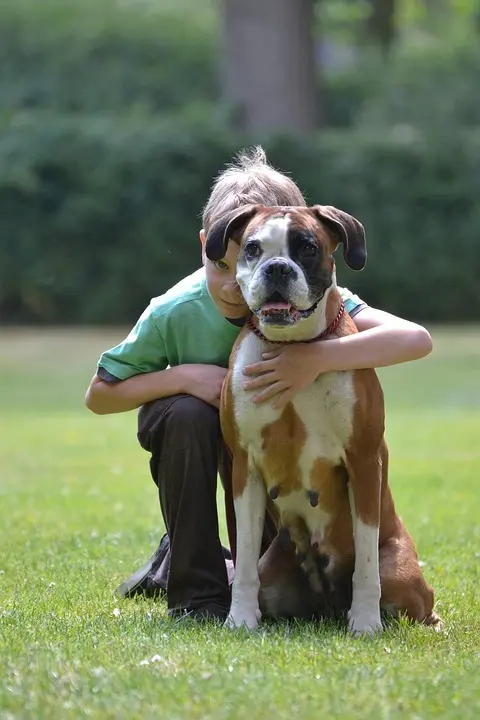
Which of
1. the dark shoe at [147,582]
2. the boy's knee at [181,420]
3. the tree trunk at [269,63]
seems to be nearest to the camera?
the boy's knee at [181,420]

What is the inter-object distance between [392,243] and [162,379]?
16.8 m

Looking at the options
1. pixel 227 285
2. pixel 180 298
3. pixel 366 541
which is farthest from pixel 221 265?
pixel 366 541

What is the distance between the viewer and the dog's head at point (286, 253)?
4328 mm

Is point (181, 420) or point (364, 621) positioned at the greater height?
point (181, 420)

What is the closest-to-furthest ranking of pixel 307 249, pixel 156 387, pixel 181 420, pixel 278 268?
pixel 278 268 < pixel 307 249 < pixel 181 420 < pixel 156 387

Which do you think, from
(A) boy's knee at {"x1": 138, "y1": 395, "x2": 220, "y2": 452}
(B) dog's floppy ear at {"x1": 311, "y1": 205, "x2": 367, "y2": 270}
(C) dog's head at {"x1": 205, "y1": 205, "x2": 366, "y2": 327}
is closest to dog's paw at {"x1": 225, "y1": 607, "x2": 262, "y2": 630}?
(A) boy's knee at {"x1": 138, "y1": 395, "x2": 220, "y2": 452}

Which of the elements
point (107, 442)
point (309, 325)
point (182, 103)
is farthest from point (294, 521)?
point (182, 103)

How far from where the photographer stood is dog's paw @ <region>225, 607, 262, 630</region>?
4.67 m

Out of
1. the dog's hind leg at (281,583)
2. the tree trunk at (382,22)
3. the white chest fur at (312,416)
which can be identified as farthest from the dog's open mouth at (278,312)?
the tree trunk at (382,22)

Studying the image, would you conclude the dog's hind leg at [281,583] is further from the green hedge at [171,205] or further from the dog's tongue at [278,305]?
the green hedge at [171,205]

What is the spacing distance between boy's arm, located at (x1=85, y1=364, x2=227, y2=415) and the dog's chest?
1.01ft

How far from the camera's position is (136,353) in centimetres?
512

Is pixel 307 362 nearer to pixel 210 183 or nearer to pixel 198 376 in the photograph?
pixel 198 376

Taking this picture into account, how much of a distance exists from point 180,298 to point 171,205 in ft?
53.5
